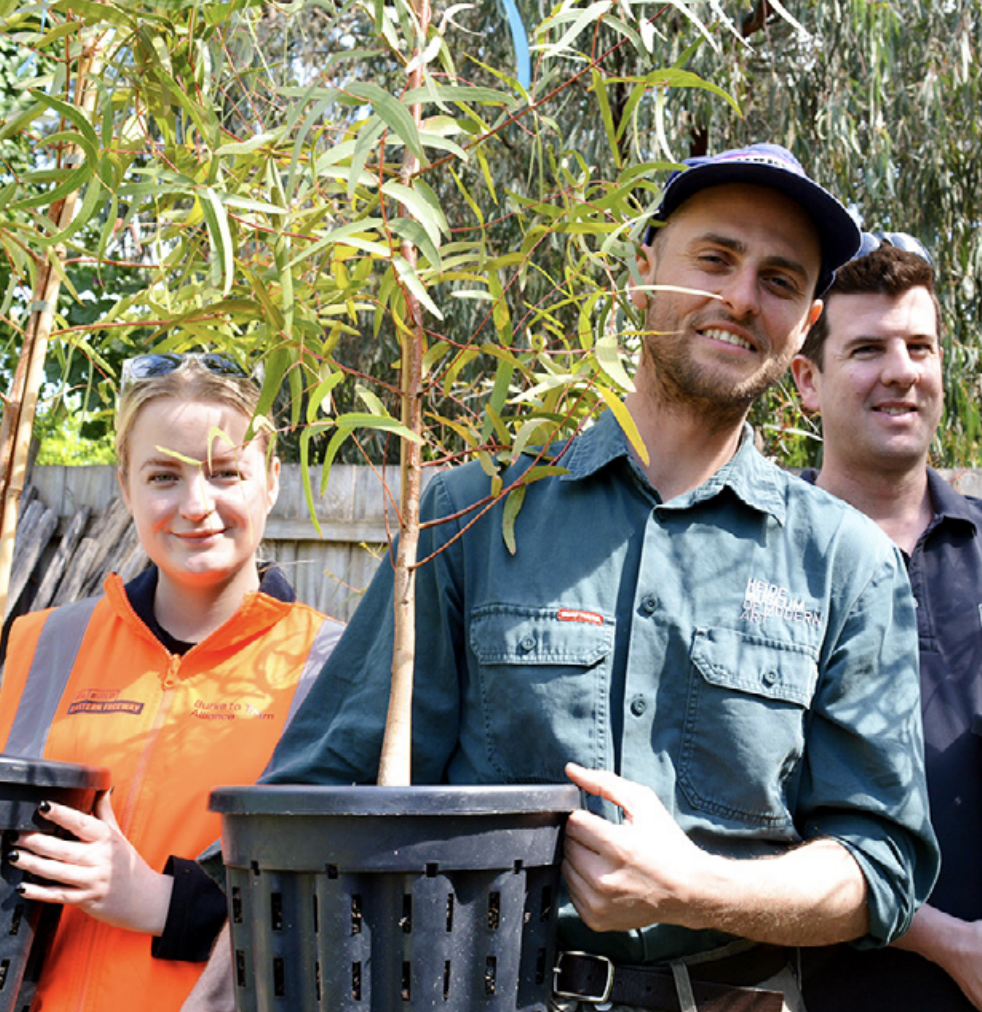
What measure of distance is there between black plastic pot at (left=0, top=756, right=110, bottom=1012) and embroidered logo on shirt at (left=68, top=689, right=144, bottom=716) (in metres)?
0.29

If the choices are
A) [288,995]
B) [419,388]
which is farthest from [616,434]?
[288,995]

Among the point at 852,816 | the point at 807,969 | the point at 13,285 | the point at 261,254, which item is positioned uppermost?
the point at 261,254

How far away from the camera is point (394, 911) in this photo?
1153 mm

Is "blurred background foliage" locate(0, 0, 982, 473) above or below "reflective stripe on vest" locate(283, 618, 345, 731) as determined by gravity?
above

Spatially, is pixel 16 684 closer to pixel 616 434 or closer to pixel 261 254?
pixel 261 254

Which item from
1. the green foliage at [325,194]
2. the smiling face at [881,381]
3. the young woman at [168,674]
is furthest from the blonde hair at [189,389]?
the smiling face at [881,381]

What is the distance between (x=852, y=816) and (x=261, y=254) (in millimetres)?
1147

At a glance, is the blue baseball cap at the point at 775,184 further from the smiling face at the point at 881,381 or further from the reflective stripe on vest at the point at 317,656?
the reflective stripe on vest at the point at 317,656

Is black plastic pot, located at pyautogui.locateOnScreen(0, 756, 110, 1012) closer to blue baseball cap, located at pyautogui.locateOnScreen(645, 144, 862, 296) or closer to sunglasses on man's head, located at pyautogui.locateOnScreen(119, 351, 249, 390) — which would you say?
sunglasses on man's head, located at pyautogui.locateOnScreen(119, 351, 249, 390)

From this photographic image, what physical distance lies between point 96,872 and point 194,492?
0.61m

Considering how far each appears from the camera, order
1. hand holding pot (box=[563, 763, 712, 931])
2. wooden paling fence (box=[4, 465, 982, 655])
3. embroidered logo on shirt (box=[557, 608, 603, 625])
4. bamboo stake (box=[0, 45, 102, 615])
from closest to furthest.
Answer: hand holding pot (box=[563, 763, 712, 931]) < embroidered logo on shirt (box=[557, 608, 603, 625]) < bamboo stake (box=[0, 45, 102, 615]) < wooden paling fence (box=[4, 465, 982, 655])

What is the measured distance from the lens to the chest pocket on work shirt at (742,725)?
1463 mm

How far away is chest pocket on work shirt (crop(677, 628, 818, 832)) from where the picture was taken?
146cm

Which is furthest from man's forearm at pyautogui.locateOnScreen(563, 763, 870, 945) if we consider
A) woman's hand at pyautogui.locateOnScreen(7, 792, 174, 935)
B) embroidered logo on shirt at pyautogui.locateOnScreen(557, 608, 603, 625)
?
woman's hand at pyautogui.locateOnScreen(7, 792, 174, 935)
